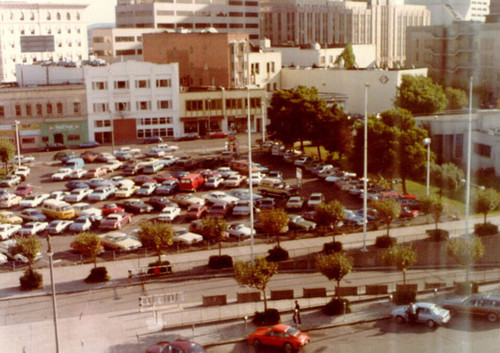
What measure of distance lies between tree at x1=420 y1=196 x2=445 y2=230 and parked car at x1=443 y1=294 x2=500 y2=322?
6337 millimetres

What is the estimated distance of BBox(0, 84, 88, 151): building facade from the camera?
141 feet

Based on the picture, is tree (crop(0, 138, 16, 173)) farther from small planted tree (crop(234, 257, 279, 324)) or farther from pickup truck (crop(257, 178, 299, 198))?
small planted tree (crop(234, 257, 279, 324))

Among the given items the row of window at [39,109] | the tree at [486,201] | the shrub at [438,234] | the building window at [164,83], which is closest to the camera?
the shrub at [438,234]

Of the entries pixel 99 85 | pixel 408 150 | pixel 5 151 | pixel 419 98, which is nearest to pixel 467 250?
pixel 408 150

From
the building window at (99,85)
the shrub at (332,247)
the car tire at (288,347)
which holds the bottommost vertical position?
the car tire at (288,347)

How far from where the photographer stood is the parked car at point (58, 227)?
976 inches

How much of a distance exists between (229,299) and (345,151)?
18253mm

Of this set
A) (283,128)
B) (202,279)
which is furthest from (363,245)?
(283,128)

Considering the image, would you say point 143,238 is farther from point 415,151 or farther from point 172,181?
point 415,151

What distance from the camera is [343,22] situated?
95.2m

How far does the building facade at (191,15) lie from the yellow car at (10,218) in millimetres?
48626

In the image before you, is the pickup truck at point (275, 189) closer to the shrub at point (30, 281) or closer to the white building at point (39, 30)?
the shrub at point (30, 281)

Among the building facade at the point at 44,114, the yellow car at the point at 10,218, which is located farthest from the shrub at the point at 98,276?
the building facade at the point at 44,114

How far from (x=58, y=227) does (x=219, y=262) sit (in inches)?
310
